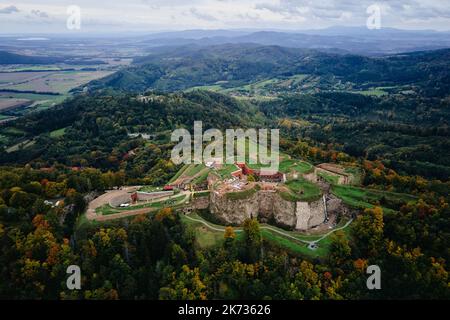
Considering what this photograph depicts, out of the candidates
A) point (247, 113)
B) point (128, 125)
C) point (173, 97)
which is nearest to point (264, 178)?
point (128, 125)

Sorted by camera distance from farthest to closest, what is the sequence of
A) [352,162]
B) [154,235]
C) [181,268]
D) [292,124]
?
[292,124], [352,162], [154,235], [181,268]

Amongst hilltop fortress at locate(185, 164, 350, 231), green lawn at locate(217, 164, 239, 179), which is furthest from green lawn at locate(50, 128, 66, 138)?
hilltop fortress at locate(185, 164, 350, 231)

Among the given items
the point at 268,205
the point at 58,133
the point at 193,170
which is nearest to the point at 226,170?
the point at 193,170

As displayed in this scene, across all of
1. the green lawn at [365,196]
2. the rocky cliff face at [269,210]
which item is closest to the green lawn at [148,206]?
the rocky cliff face at [269,210]

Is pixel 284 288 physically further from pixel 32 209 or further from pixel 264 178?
pixel 32 209

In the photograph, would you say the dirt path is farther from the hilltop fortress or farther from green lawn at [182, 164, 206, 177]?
green lawn at [182, 164, 206, 177]
